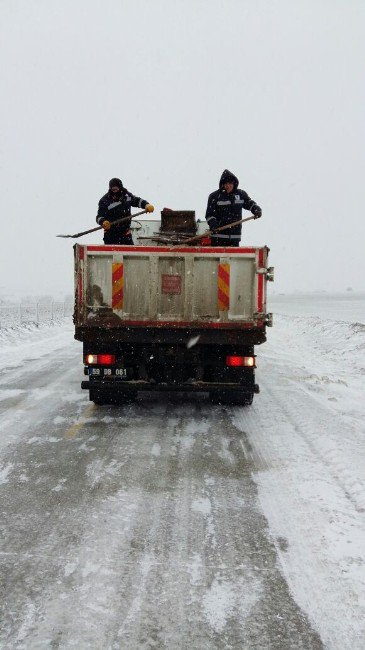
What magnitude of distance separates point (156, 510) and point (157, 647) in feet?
4.78

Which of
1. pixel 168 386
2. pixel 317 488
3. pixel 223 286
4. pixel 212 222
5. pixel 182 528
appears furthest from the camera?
pixel 212 222

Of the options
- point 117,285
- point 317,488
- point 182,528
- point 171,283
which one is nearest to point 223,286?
point 171,283

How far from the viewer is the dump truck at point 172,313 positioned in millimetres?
6262

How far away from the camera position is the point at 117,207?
7.89 meters

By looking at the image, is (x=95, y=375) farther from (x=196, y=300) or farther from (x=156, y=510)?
(x=156, y=510)

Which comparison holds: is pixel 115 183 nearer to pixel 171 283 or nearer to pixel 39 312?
pixel 171 283

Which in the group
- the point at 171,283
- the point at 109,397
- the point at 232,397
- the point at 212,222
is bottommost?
the point at 109,397

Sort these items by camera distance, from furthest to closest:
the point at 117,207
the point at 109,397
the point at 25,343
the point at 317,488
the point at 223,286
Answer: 1. the point at 25,343
2. the point at 117,207
3. the point at 109,397
4. the point at 223,286
5. the point at 317,488

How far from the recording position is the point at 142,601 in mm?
2641

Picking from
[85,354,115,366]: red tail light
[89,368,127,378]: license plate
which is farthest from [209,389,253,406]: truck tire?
[85,354,115,366]: red tail light

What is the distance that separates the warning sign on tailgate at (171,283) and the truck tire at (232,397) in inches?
57.5

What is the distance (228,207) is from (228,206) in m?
0.02

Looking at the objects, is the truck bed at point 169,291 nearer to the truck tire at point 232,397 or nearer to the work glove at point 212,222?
the truck tire at point 232,397

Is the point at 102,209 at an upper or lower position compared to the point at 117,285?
upper
